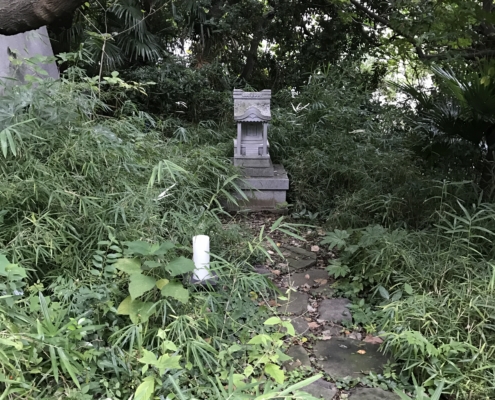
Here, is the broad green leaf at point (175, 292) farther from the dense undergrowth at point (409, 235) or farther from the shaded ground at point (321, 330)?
the dense undergrowth at point (409, 235)

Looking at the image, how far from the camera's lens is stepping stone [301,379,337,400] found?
6.31ft

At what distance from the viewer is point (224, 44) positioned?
768cm

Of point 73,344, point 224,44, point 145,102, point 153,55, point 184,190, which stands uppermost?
point 224,44

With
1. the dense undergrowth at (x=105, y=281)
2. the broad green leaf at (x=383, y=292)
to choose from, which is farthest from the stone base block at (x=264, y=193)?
the broad green leaf at (x=383, y=292)

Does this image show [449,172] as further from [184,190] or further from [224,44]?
[224,44]

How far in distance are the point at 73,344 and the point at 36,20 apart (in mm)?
1438

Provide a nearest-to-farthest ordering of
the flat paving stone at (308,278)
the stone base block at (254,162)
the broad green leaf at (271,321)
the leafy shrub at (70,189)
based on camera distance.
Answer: the broad green leaf at (271,321) → the leafy shrub at (70,189) → the flat paving stone at (308,278) → the stone base block at (254,162)

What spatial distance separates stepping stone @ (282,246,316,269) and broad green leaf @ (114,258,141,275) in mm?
1424

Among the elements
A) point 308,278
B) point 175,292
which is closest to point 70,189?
point 175,292

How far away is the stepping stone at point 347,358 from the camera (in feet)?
6.92

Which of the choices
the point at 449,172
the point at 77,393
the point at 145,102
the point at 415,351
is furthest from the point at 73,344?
the point at 145,102

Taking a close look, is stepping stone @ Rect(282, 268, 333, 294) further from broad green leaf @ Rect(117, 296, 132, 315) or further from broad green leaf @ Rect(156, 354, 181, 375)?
broad green leaf @ Rect(156, 354, 181, 375)

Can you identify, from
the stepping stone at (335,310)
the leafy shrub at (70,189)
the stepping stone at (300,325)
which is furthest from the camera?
the stepping stone at (335,310)

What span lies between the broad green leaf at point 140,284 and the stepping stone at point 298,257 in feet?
4.71
